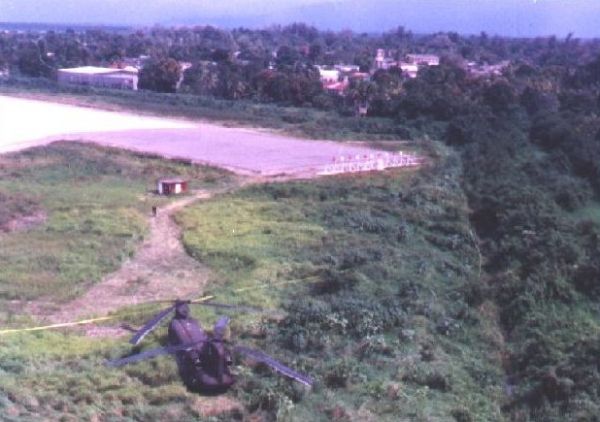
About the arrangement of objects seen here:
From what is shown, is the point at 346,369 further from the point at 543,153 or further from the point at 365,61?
the point at 365,61

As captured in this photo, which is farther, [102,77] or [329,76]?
[329,76]

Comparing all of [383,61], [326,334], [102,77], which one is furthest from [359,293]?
[383,61]

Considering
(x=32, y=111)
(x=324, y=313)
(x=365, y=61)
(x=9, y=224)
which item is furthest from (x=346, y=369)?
(x=365, y=61)

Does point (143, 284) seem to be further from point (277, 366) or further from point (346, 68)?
point (346, 68)

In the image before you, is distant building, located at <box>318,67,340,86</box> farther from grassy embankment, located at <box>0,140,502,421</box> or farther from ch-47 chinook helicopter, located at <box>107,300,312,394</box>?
ch-47 chinook helicopter, located at <box>107,300,312,394</box>

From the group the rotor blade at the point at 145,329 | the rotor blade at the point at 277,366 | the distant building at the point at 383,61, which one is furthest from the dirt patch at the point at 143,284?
the distant building at the point at 383,61

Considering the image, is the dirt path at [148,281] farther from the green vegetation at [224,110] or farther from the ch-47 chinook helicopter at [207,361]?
the green vegetation at [224,110]

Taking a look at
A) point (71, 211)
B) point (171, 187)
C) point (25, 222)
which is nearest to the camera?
point (25, 222)
